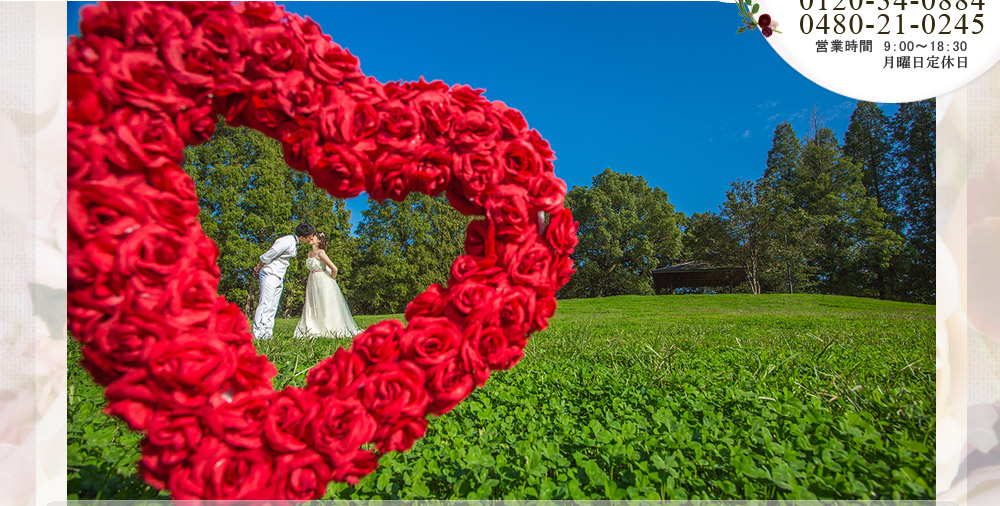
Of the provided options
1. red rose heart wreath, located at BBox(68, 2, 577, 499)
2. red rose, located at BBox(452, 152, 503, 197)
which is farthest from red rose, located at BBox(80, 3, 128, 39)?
red rose, located at BBox(452, 152, 503, 197)

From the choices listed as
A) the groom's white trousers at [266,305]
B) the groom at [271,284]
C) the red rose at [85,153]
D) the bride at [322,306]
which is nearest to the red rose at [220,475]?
the red rose at [85,153]

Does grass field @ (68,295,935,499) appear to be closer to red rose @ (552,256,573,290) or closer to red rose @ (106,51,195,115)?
red rose @ (552,256,573,290)

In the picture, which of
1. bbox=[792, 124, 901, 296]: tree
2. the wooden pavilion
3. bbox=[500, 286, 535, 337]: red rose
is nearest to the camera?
bbox=[500, 286, 535, 337]: red rose

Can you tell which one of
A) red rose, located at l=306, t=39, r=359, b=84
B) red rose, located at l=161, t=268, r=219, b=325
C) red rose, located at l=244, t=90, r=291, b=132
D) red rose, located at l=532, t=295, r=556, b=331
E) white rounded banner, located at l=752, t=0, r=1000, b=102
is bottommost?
red rose, located at l=532, t=295, r=556, b=331

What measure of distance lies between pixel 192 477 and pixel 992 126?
3.24m

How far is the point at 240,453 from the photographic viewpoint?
4.03 ft

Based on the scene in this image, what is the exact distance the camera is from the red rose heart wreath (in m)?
1.12

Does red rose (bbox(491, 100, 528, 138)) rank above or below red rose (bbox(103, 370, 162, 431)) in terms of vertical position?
above

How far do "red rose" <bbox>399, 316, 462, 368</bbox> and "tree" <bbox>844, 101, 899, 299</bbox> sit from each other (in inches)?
1115

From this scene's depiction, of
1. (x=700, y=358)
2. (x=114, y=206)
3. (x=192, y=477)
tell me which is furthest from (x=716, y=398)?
(x=114, y=206)

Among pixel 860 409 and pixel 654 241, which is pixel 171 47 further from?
pixel 654 241

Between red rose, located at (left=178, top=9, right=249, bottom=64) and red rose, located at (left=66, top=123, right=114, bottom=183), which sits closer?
red rose, located at (left=66, top=123, right=114, bottom=183)

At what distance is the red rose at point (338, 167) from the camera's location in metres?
1.29

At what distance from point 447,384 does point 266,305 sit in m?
6.66
